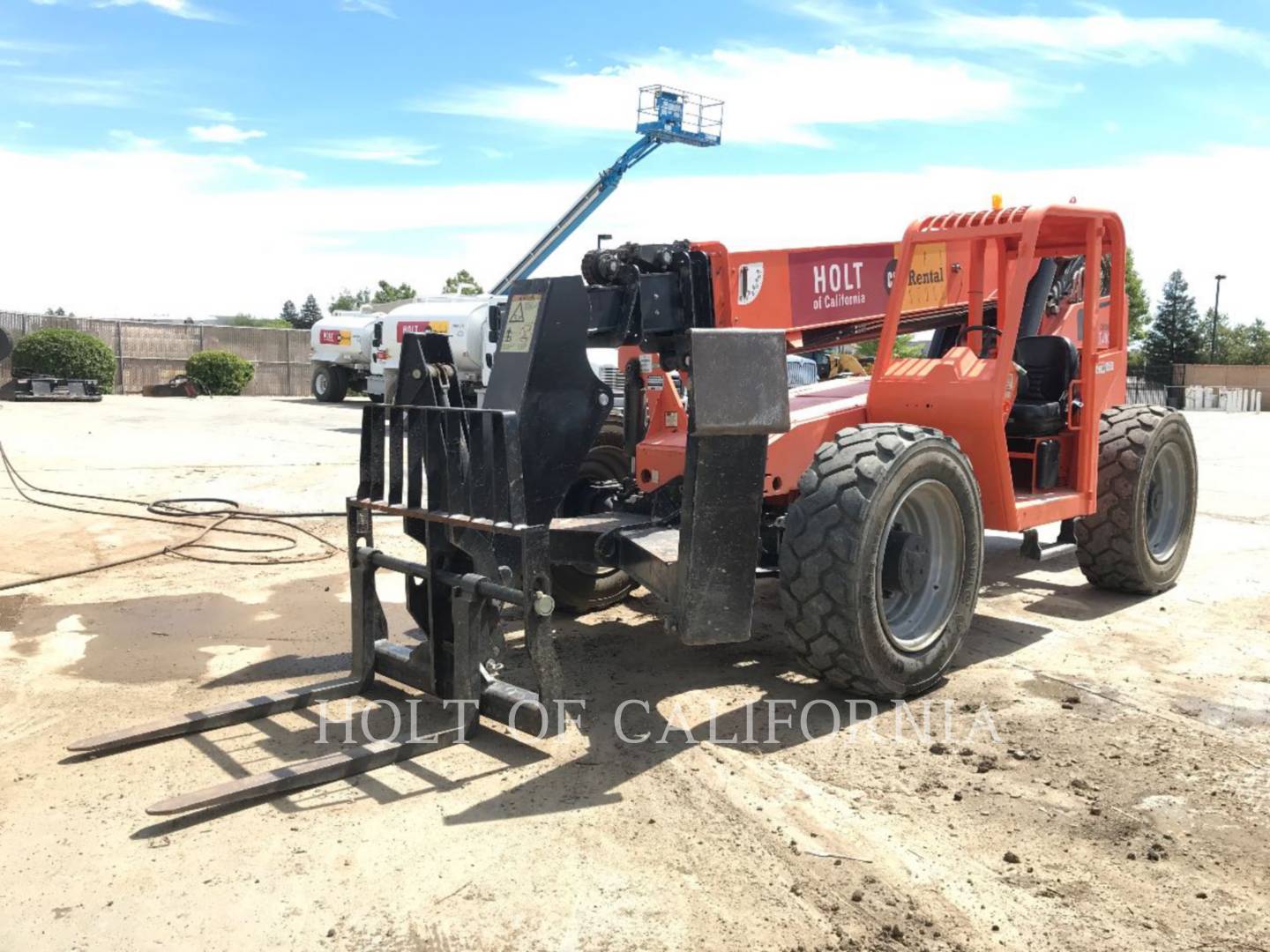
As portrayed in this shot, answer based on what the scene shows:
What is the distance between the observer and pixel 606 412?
17.9 ft

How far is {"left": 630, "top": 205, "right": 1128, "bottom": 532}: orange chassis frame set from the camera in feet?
18.1

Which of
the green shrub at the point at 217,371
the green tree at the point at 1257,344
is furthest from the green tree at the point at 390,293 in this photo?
the green tree at the point at 1257,344

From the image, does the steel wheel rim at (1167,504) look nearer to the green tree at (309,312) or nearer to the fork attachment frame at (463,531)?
the fork attachment frame at (463,531)

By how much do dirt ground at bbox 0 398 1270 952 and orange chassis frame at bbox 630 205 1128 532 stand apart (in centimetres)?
100

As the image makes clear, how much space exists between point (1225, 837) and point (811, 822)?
1398 mm

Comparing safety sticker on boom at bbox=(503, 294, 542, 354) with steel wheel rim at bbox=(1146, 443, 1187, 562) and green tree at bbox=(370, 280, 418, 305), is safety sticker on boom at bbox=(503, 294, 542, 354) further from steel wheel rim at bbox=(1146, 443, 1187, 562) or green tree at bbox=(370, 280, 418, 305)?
green tree at bbox=(370, 280, 418, 305)

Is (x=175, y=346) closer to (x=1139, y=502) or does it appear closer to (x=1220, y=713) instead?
(x=1139, y=502)

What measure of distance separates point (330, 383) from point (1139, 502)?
24.5 m

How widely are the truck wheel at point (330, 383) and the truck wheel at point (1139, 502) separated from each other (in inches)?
944

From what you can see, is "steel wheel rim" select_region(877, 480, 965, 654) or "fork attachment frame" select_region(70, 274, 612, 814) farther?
"steel wheel rim" select_region(877, 480, 965, 654)

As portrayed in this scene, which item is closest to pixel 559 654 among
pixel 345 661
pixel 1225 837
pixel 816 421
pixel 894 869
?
pixel 345 661

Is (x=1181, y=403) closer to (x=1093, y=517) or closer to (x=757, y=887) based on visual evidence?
(x=1093, y=517)

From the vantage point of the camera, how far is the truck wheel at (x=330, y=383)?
1122 inches

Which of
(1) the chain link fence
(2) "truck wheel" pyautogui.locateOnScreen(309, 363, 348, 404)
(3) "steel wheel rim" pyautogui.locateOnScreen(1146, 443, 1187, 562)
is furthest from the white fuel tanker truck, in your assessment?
(3) "steel wheel rim" pyautogui.locateOnScreen(1146, 443, 1187, 562)
